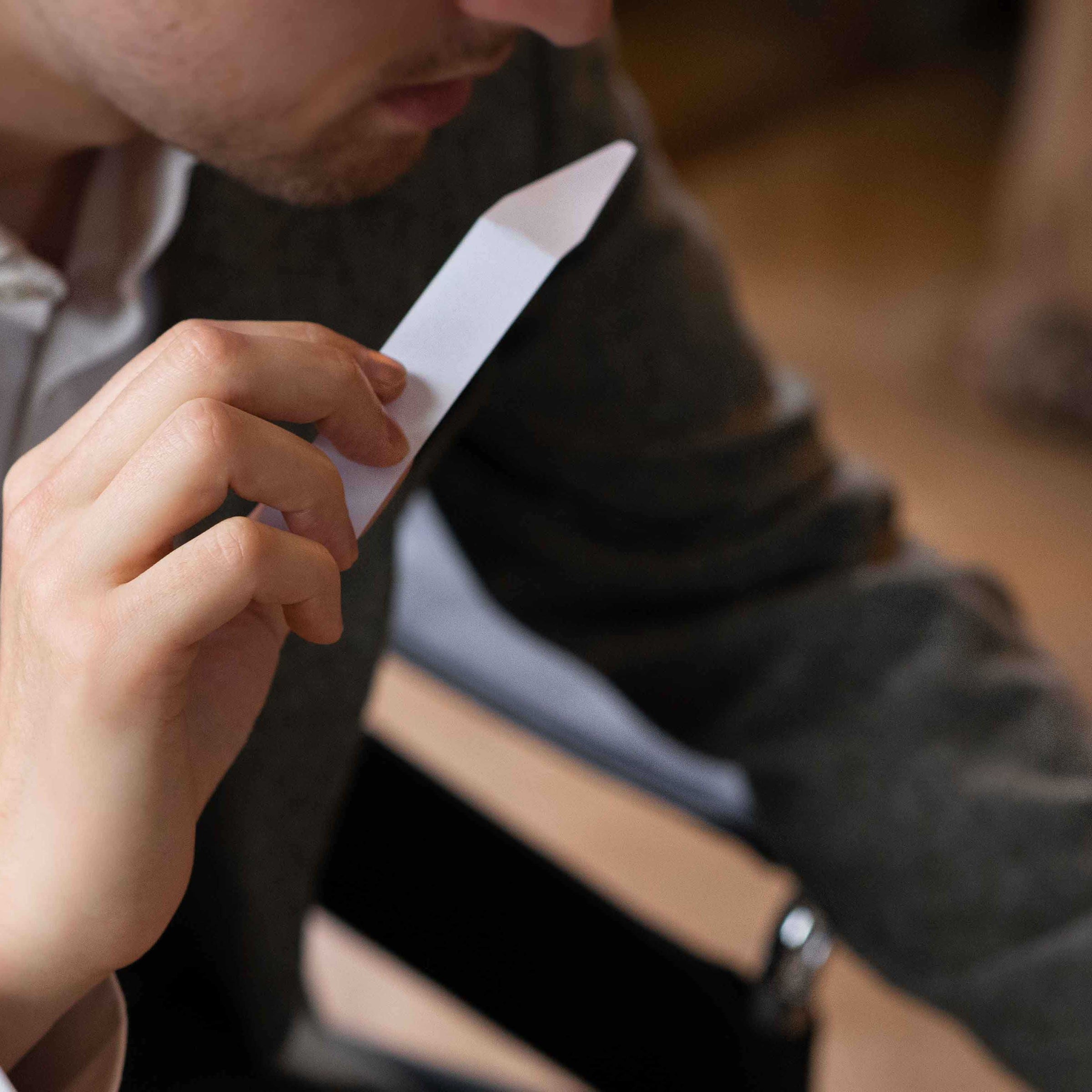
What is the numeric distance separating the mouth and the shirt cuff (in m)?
0.27

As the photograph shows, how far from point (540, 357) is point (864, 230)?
5.92ft

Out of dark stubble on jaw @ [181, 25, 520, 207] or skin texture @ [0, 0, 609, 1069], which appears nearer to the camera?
skin texture @ [0, 0, 609, 1069]

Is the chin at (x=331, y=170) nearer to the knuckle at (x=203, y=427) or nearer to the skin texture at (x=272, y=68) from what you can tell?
the skin texture at (x=272, y=68)

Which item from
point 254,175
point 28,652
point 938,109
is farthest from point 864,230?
point 28,652

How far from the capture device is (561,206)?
1.00ft

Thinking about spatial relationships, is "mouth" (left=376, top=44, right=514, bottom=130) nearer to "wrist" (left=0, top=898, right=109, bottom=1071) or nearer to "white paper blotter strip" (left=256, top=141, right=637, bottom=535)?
"white paper blotter strip" (left=256, top=141, right=637, bottom=535)

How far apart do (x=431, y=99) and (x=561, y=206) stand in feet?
0.36

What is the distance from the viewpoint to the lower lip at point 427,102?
38 cm

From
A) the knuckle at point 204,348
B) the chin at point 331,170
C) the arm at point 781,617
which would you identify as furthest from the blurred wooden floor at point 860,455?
the knuckle at point 204,348

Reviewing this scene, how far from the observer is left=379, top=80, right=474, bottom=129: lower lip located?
38cm

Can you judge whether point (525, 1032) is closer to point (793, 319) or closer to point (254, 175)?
point (254, 175)

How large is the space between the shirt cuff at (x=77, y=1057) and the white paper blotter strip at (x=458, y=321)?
0.13m

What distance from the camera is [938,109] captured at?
2.67 m

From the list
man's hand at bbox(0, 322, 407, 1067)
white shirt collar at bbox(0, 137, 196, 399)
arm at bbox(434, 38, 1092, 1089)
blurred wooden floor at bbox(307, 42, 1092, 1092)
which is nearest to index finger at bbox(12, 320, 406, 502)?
man's hand at bbox(0, 322, 407, 1067)
